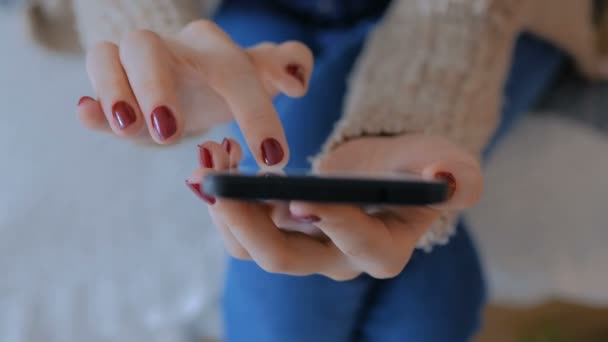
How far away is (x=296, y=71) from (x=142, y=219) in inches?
8.6

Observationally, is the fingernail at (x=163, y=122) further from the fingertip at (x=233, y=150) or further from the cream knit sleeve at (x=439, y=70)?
the cream knit sleeve at (x=439, y=70)

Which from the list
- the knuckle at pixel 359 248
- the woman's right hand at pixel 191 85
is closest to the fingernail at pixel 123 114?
the woman's right hand at pixel 191 85

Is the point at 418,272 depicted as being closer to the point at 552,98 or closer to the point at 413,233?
the point at 413,233

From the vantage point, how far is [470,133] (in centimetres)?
41

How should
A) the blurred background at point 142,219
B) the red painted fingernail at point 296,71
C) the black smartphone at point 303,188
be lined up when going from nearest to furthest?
the black smartphone at point 303,188 < the red painted fingernail at point 296,71 < the blurred background at point 142,219

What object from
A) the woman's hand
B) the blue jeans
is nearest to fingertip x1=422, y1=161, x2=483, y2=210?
the woman's hand

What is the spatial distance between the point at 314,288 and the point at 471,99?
16cm

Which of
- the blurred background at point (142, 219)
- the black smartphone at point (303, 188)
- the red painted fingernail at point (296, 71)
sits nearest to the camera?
the black smartphone at point (303, 188)

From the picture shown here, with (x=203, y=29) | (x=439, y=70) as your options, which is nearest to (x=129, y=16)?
(x=203, y=29)

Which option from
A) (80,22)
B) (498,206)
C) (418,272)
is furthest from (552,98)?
(80,22)

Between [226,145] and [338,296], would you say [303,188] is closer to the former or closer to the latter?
[226,145]

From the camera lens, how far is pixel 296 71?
0.30 metres

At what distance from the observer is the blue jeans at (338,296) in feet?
1.25

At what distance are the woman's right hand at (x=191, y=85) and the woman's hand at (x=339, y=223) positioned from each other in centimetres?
2
